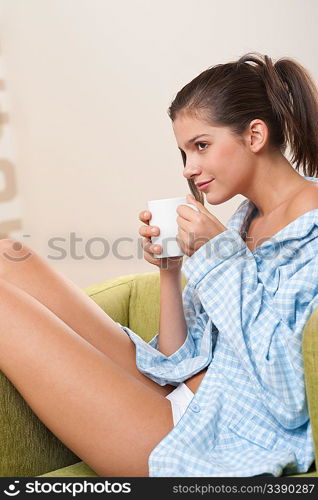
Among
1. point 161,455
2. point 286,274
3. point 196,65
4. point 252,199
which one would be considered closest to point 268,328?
point 286,274

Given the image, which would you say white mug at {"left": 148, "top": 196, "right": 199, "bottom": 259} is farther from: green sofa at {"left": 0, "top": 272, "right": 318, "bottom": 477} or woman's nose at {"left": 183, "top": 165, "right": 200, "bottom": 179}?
green sofa at {"left": 0, "top": 272, "right": 318, "bottom": 477}

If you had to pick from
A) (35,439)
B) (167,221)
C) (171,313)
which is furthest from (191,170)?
(35,439)

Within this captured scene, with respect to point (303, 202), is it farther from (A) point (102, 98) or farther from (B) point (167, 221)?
(A) point (102, 98)

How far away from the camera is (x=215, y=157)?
1413mm

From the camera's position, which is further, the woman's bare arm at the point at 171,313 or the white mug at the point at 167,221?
the woman's bare arm at the point at 171,313

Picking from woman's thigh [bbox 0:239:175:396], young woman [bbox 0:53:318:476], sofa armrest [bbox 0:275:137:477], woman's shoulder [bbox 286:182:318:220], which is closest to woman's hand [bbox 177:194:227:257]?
young woman [bbox 0:53:318:476]

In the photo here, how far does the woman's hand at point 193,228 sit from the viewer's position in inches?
48.4

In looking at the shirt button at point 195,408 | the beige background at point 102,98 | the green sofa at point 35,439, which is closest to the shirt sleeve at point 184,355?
the shirt button at point 195,408

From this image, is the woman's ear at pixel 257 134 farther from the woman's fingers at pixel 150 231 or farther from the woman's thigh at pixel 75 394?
the woman's thigh at pixel 75 394

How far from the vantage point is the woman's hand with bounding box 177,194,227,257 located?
123 centimetres

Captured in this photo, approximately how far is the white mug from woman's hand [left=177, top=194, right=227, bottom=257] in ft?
0.03

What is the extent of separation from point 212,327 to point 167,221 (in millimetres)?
265

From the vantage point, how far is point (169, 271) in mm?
Answer: 1500

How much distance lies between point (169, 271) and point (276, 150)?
0.34m
